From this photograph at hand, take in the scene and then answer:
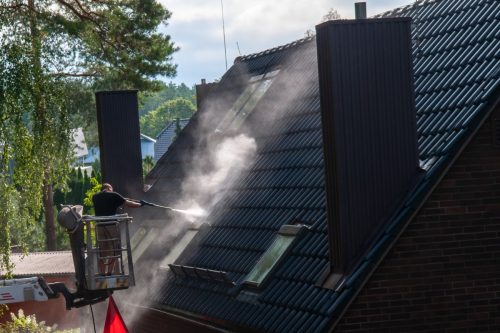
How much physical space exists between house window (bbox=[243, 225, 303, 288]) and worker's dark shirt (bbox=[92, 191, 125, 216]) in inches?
114

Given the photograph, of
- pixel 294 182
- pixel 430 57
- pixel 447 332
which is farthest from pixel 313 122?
pixel 447 332

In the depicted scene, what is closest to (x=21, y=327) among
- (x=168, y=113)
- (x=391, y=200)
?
(x=391, y=200)

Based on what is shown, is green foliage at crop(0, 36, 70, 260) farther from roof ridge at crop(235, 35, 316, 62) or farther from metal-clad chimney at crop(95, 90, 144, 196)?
roof ridge at crop(235, 35, 316, 62)

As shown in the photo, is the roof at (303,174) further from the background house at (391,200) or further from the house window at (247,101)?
the house window at (247,101)

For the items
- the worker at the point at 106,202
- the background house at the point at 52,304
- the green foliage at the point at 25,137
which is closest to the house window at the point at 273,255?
the worker at the point at 106,202

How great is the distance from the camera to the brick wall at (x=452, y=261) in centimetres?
1227

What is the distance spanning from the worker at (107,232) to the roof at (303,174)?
1141 millimetres

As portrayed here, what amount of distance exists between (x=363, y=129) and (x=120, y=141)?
998 cm

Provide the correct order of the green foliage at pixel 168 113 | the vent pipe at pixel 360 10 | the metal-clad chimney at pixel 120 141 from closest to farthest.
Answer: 1. the vent pipe at pixel 360 10
2. the metal-clad chimney at pixel 120 141
3. the green foliage at pixel 168 113

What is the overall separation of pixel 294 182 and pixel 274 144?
1.88 metres

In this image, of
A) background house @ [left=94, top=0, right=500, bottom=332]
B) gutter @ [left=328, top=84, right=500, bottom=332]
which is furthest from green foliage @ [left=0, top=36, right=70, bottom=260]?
gutter @ [left=328, top=84, right=500, bottom=332]

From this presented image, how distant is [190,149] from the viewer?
70.7ft

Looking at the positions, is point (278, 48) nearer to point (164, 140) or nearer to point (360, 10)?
point (360, 10)

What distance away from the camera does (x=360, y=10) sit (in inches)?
603
